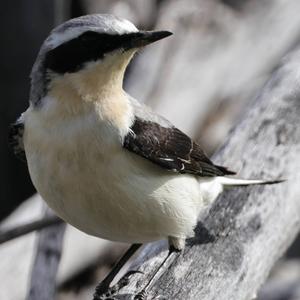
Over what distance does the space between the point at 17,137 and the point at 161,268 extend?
115 cm

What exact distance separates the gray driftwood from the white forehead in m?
1.34

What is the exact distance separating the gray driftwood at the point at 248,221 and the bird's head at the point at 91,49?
111cm

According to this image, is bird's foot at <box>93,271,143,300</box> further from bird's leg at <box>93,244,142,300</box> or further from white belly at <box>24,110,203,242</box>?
white belly at <box>24,110,203,242</box>

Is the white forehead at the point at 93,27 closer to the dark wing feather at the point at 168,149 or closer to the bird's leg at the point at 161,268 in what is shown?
the dark wing feather at the point at 168,149

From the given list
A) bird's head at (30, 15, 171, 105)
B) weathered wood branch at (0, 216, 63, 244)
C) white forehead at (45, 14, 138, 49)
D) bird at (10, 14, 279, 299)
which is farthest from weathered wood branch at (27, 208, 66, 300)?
white forehead at (45, 14, 138, 49)

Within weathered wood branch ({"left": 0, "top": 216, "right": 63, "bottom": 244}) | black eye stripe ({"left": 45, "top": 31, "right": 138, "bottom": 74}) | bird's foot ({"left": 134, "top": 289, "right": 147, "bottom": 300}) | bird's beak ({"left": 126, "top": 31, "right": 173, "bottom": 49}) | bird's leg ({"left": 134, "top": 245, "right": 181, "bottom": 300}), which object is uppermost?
bird's beak ({"left": 126, "top": 31, "right": 173, "bottom": 49})

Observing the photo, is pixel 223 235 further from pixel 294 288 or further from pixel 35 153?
pixel 294 288

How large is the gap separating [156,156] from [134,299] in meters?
0.81

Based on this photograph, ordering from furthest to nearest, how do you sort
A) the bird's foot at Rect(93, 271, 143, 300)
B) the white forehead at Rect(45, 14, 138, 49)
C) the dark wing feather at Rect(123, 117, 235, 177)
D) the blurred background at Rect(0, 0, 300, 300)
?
the blurred background at Rect(0, 0, 300, 300), the bird's foot at Rect(93, 271, 143, 300), the dark wing feather at Rect(123, 117, 235, 177), the white forehead at Rect(45, 14, 138, 49)

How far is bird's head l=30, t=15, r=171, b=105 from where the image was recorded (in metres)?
4.86

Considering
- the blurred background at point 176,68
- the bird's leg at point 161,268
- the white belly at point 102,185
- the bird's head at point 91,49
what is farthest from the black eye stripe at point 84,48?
the blurred background at point 176,68

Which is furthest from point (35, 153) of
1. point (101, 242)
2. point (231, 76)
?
point (231, 76)

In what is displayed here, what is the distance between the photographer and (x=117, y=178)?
5.05 meters

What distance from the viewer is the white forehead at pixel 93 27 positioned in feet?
15.9
